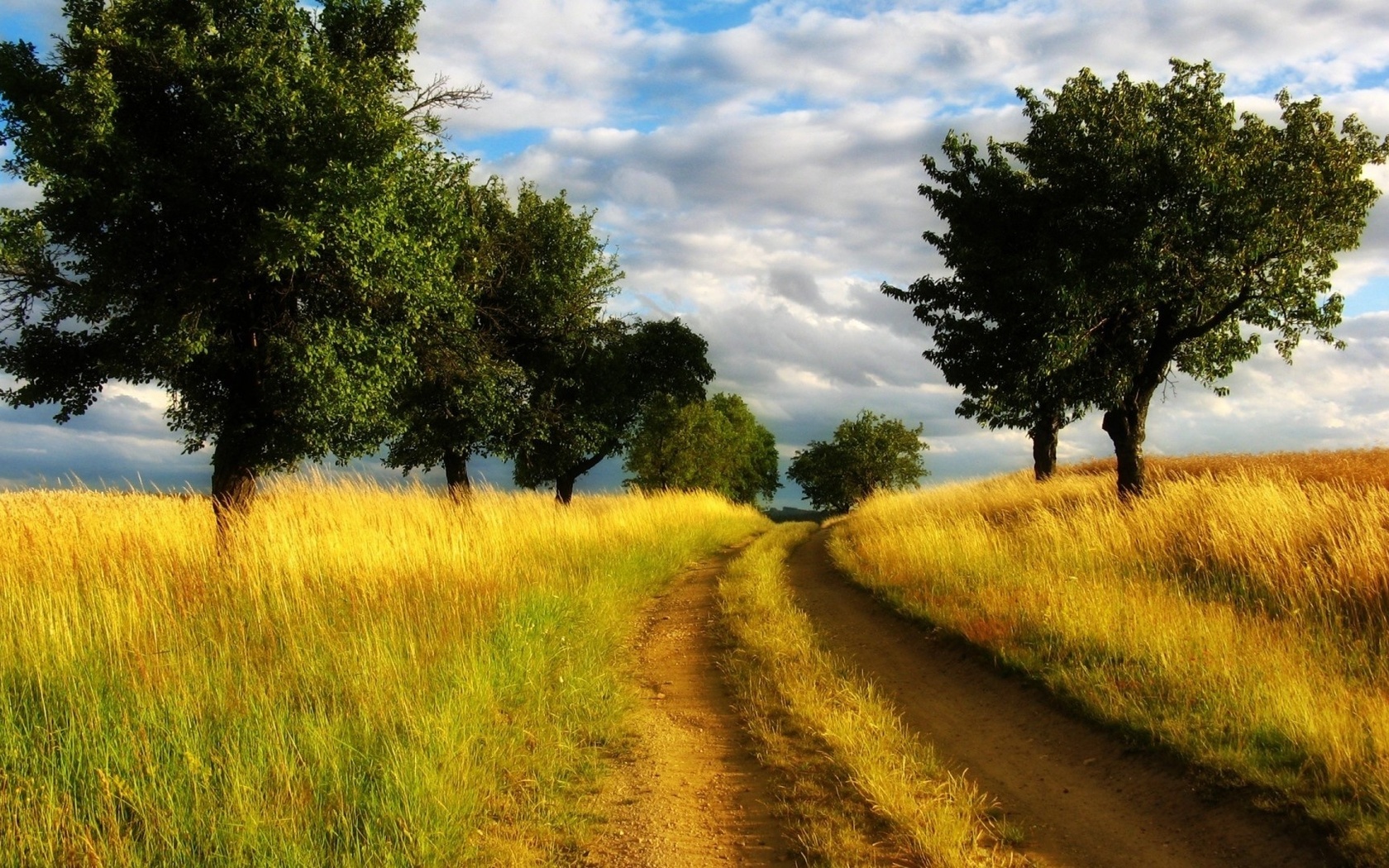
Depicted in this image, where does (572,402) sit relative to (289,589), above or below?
above

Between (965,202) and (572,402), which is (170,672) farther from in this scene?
(965,202)

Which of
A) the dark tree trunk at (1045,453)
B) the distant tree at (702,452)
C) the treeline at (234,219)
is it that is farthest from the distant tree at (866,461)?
the treeline at (234,219)

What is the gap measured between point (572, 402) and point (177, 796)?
21.4 meters

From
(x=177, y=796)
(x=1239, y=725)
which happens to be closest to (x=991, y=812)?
(x=1239, y=725)

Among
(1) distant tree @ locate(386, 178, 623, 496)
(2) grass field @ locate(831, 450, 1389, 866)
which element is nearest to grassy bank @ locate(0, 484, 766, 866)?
(2) grass field @ locate(831, 450, 1389, 866)

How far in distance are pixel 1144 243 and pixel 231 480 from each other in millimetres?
17901

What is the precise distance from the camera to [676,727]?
678 cm

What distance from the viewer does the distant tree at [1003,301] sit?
18.1 meters

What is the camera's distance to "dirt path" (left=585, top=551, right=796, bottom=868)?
4617mm

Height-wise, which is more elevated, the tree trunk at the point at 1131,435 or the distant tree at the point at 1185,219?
the distant tree at the point at 1185,219

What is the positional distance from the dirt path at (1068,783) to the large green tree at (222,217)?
8.98 meters

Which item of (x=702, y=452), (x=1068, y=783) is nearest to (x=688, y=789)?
(x=1068, y=783)

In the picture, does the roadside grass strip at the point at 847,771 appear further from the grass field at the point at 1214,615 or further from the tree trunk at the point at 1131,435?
the tree trunk at the point at 1131,435

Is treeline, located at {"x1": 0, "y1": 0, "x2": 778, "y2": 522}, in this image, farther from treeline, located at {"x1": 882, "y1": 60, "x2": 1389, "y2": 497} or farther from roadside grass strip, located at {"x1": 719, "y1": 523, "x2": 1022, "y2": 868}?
treeline, located at {"x1": 882, "y1": 60, "x2": 1389, "y2": 497}
